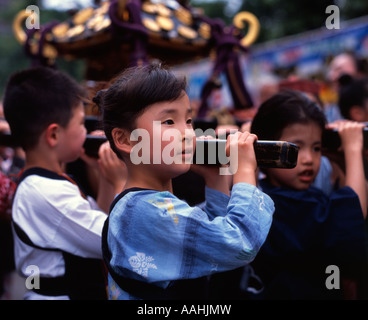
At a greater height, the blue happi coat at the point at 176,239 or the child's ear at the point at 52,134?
the child's ear at the point at 52,134

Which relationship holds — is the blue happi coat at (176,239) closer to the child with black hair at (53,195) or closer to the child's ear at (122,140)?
the child's ear at (122,140)

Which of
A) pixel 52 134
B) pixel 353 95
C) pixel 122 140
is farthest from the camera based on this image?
pixel 353 95

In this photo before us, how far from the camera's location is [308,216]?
1.23 m

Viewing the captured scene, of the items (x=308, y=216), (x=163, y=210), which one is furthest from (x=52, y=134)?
(x=308, y=216)

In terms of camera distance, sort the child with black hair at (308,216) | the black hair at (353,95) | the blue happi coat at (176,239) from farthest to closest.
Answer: the black hair at (353,95), the child with black hair at (308,216), the blue happi coat at (176,239)

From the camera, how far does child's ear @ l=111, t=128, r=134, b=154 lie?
Answer: 974 mm

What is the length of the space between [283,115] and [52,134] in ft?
2.60

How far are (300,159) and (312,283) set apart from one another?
0.40 meters

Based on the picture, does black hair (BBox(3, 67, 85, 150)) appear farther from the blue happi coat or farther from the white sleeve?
the blue happi coat

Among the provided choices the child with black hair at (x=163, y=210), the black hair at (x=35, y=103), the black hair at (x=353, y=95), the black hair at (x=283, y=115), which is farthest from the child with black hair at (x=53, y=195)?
the black hair at (x=353, y=95)

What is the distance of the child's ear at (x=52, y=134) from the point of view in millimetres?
1351

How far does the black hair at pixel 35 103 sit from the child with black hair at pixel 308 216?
67cm

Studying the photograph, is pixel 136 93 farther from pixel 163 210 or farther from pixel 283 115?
pixel 283 115
